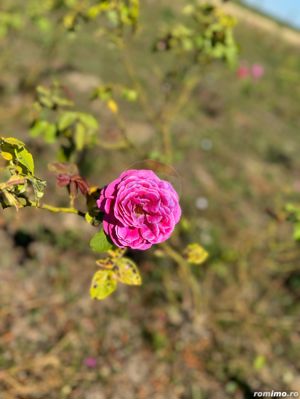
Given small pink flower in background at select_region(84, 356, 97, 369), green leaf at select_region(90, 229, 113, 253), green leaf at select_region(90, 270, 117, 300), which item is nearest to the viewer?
green leaf at select_region(90, 229, 113, 253)

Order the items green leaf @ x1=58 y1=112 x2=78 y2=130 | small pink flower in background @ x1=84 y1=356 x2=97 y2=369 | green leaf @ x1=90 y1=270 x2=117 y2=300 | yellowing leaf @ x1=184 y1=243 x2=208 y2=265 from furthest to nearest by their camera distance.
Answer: small pink flower in background @ x1=84 y1=356 x2=97 y2=369 < green leaf @ x1=58 y1=112 x2=78 y2=130 < yellowing leaf @ x1=184 y1=243 x2=208 y2=265 < green leaf @ x1=90 y1=270 x2=117 y2=300

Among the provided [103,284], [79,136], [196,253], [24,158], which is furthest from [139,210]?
[79,136]

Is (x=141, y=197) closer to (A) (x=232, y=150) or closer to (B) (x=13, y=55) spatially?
(A) (x=232, y=150)

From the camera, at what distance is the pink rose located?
1039 mm

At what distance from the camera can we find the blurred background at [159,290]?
262cm

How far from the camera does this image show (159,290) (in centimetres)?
327

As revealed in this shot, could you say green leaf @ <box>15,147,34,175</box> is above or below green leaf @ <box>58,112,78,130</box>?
above

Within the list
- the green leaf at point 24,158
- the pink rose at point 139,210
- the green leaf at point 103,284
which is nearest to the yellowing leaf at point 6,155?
the green leaf at point 24,158

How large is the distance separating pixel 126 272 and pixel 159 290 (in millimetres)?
1909

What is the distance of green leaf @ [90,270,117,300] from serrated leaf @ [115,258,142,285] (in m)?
0.02

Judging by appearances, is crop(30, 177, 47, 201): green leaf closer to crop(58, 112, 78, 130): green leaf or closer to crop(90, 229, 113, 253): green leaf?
crop(90, 229, 113, 253): green leaf

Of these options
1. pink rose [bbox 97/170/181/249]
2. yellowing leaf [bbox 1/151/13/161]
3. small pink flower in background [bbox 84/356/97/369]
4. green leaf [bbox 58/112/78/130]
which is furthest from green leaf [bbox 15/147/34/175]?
small pink flower in background [bbox 84/356/97/369]

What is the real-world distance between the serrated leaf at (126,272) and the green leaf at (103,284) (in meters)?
0.02

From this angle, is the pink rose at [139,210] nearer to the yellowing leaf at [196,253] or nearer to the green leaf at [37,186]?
the green leaf at [37,186]
